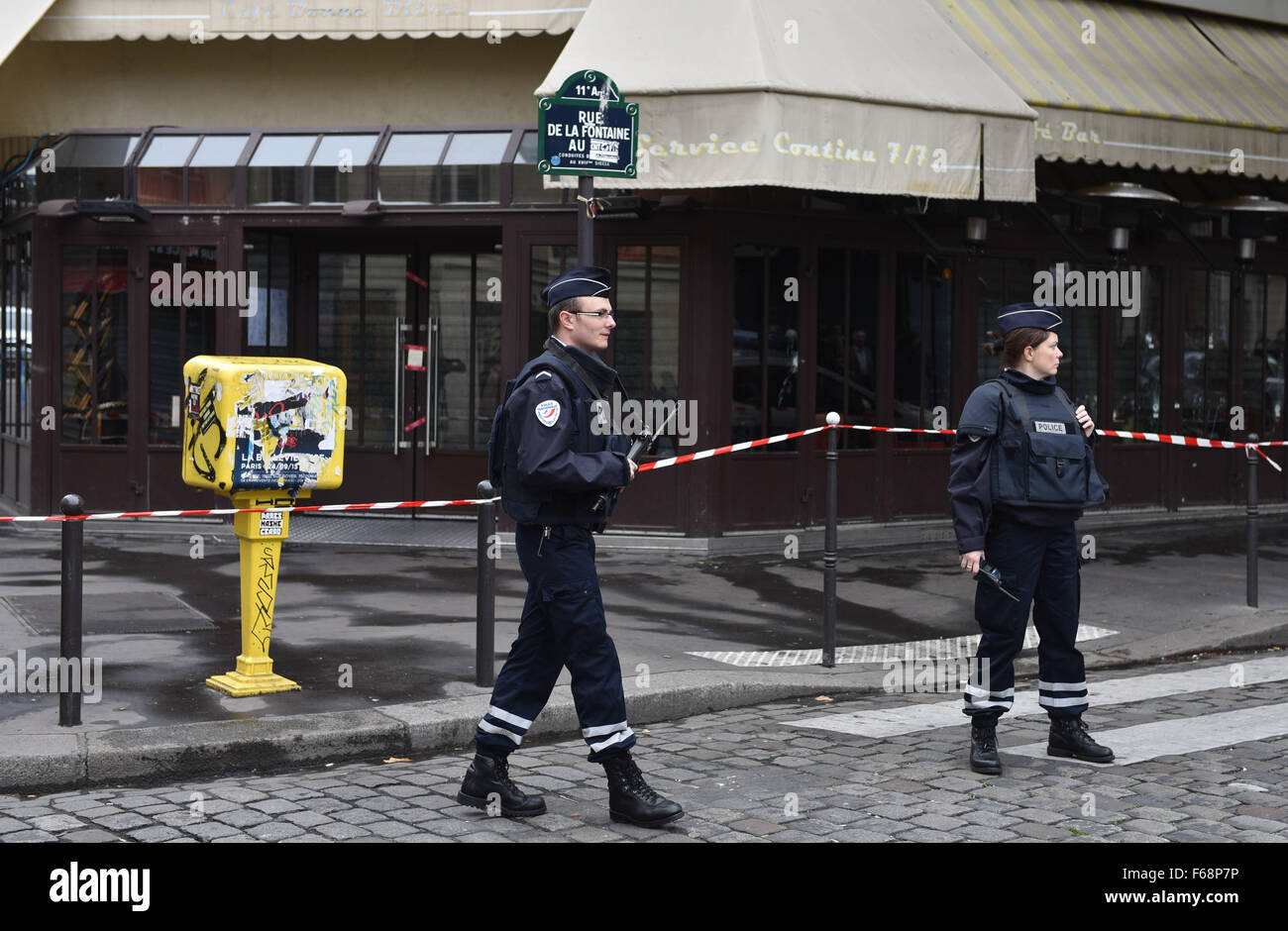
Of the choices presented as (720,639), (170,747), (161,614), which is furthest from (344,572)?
(170,747)

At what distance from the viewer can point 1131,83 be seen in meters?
13.4

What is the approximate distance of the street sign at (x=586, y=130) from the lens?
27.3 ft

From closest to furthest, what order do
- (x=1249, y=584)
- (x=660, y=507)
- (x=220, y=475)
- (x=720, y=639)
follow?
(x=220, y=475), (x=720, y=639), (x=1249, y=584), (x=660, y=507)

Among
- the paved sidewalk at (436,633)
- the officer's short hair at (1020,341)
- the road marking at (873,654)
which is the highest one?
the officer's short hair at (1020,341)

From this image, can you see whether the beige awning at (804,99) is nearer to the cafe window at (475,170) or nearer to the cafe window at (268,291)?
the cafe window at (475,170)

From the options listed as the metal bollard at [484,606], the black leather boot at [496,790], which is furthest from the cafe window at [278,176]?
the black leather boot at [496,790]

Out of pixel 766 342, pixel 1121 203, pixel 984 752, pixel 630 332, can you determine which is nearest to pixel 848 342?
pixel 766 342

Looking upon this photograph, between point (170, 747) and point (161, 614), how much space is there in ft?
10.9

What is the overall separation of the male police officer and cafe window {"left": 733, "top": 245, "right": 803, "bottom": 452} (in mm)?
7098

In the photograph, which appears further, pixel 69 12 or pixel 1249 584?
pixel 69 12

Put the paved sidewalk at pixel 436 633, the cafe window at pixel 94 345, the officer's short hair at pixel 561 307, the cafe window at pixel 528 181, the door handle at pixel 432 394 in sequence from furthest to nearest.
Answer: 1. the door handle at pixel 432 394
2. the cafe window at pixel 94 345
3. the cafe window at pixel 528 181
4. the paved sidewalk at pixel 436 633
5. the officer's short hair at pixel 561 307

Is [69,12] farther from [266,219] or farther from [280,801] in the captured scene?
[280,801]
